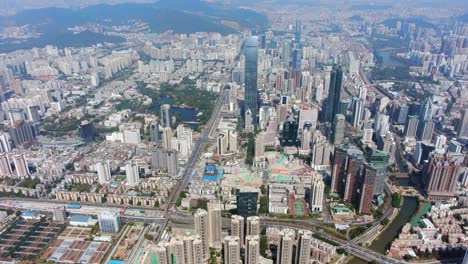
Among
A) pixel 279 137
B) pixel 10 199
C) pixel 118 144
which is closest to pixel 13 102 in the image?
pixel 118 144

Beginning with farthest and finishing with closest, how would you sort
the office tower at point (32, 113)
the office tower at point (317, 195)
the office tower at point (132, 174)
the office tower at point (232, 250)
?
the office tower at point (32, 113), the office tower at point (132, 174), the office tower at point (317, 195), the office tower at point (232, 250)

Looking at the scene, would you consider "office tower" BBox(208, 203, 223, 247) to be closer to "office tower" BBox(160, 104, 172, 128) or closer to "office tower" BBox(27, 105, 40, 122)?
"office tower" BBox(160, 104, 172, 128)

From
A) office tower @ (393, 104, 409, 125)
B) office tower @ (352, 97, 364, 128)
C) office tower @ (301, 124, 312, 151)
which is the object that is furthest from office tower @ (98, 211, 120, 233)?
office tower @ (393, 104, 409, 125)

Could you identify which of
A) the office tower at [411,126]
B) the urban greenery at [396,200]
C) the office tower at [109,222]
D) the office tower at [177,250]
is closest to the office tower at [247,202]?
the office tower at [177,250]

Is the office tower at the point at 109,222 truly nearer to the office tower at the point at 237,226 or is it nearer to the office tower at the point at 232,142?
the office tower at the point at 237,226

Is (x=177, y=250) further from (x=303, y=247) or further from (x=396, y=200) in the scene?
(x=396, y=200)

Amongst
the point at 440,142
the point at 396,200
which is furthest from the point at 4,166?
the point at 440,142
